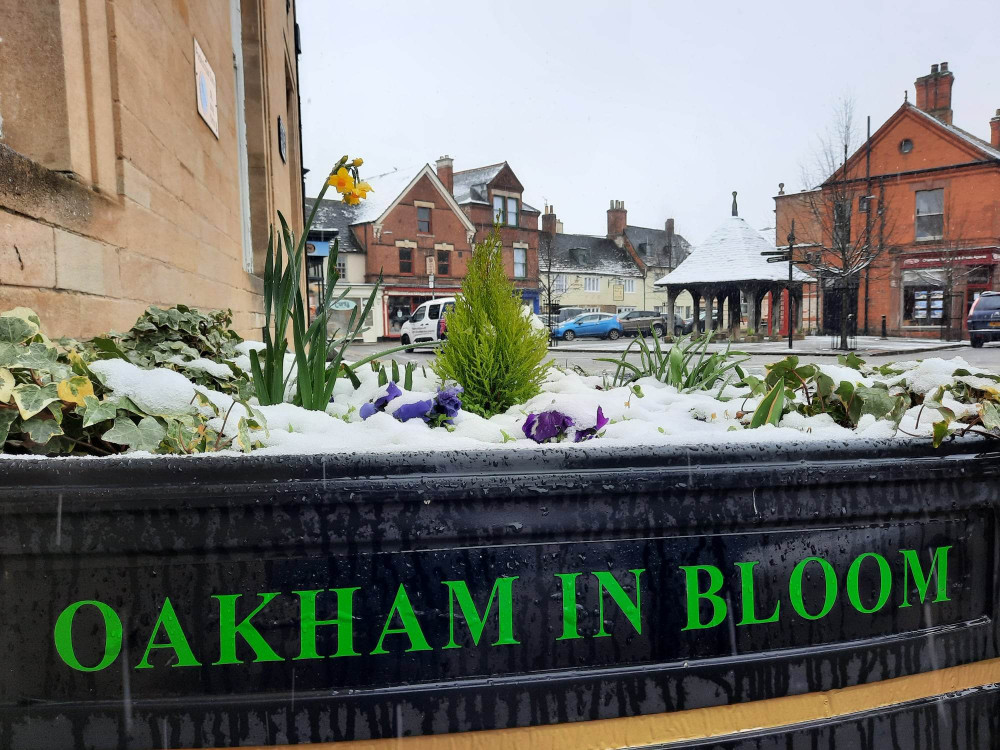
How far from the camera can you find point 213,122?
4484 mm

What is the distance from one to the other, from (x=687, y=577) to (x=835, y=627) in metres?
0.28

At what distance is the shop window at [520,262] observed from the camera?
4062cm

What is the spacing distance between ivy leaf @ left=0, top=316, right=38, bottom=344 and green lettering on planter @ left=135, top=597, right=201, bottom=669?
727 mm

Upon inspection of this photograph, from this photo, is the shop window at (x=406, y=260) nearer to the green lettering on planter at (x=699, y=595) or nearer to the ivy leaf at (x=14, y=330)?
the ivy leaf at (x=14, y=330)

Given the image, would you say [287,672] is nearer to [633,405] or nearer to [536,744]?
[536,744]

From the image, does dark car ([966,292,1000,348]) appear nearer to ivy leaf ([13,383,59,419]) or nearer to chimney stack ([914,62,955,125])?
chimney stack ([914,62,955,125])

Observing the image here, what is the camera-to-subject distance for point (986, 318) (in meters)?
18.3

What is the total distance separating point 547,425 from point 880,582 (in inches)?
28.3

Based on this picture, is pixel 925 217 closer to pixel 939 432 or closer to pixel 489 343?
pixel 489 343

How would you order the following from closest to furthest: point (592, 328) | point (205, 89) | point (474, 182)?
point (205, 89), point (592, 328), point (474, 182)

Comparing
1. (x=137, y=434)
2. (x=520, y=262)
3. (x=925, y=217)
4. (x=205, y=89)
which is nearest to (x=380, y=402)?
(x=137, y=434)

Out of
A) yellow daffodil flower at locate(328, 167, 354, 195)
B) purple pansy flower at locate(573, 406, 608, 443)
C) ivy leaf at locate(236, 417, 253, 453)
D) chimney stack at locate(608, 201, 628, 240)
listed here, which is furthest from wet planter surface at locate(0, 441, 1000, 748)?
chimney stack at locate(608, 201, 628, 240)

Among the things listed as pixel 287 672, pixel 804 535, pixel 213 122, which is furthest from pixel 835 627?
pixel 213 122

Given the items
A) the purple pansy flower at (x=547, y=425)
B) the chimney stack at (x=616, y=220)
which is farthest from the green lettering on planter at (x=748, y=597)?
A: the chimney stack at (x=616, y=220)
